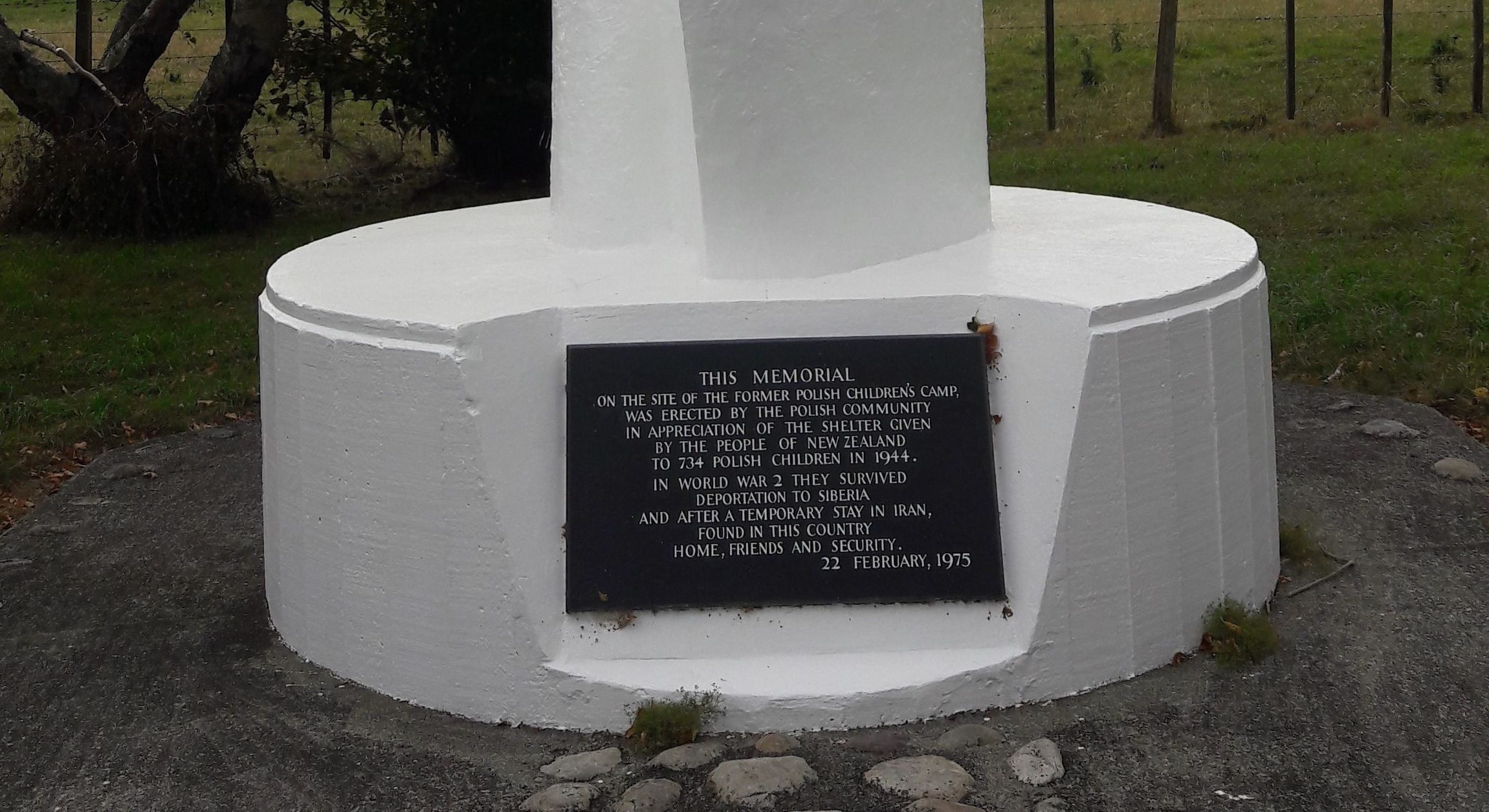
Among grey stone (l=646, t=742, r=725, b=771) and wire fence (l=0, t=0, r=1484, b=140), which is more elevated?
wire fence (l=0, t=0, r=1484, b=140)

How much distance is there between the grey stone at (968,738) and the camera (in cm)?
407

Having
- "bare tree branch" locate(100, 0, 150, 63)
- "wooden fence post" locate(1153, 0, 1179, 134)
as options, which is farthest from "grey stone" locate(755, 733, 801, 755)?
"wooden fence post" locate(1153, 0, 1179, 134)

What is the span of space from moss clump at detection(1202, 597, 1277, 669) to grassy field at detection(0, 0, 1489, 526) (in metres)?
3.10

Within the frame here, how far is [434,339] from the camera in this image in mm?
4301

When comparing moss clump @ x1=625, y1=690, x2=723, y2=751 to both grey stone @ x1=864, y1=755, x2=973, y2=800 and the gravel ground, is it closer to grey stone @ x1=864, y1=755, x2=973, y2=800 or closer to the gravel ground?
the gravel ground

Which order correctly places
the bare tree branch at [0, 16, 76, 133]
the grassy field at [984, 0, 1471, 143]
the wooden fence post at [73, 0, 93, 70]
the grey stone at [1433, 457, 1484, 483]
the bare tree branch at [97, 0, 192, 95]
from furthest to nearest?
the grassy field at [984, 0, 1471, 143] < the wooden fence post at [73, 0, 93, 70] < the bare tree branch at [97, 0, 192, 95] < the bare tree branch at [0, 16, 76, 133] < the grey stone at [1433, 457, 1484, 483]

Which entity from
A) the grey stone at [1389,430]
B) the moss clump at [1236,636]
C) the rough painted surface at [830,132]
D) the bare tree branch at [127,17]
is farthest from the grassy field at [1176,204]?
the rough painted surface at [830,132]

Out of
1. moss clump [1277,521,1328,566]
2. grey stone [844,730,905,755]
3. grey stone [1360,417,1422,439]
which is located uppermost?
grey stone [1360,417,1422,439]

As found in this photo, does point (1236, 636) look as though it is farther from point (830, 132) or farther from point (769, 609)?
point (830, 132)

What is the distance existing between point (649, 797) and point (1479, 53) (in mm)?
13088

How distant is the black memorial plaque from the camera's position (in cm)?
431

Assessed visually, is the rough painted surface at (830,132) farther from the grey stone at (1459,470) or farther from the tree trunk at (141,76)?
the tree trunk at (141,76)

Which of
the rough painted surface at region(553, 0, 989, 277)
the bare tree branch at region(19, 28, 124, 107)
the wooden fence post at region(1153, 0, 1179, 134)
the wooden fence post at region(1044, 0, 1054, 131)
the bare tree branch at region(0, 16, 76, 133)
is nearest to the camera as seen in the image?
the rough painted surface at region(553, 0, 989, 277)

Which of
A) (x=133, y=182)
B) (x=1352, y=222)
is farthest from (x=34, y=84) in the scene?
(x=1352, y=222)
